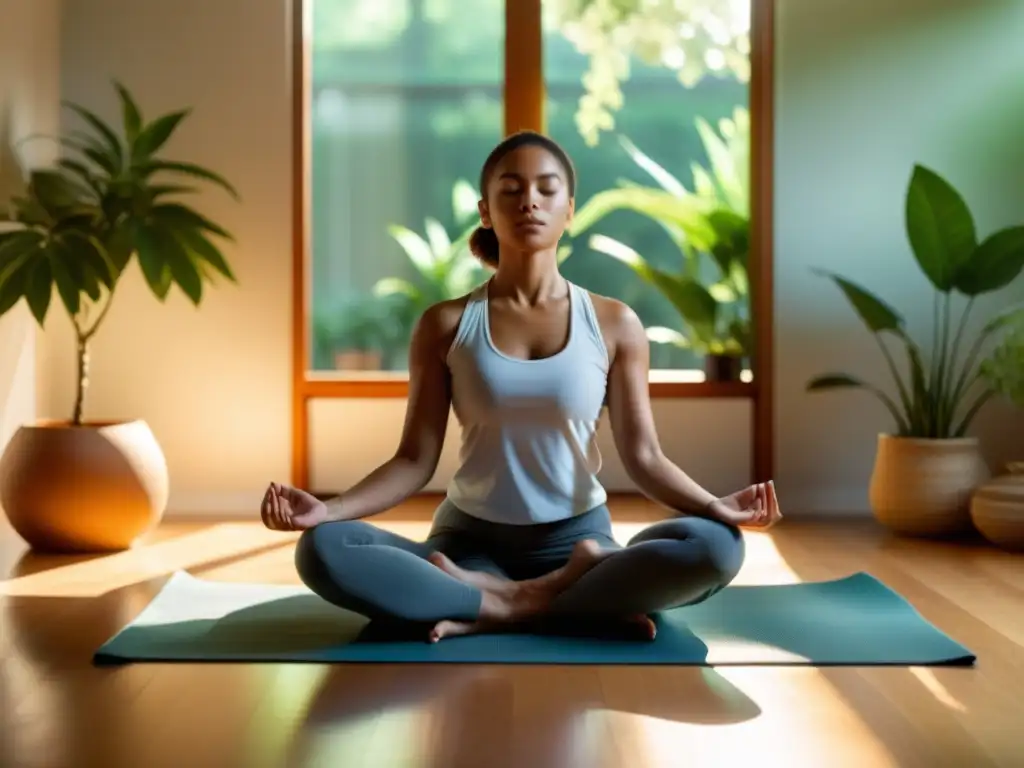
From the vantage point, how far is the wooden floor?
1.66 m

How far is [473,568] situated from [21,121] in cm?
215

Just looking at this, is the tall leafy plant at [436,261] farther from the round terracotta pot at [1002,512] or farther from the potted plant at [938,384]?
the round terracotta pot at [1002,512]

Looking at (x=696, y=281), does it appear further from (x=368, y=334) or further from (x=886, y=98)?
(x=368, y=334)

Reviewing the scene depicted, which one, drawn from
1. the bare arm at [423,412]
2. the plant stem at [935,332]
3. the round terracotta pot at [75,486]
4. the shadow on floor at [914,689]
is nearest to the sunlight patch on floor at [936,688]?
the shadow on floor at [914,689]

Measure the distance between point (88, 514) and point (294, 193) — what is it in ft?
4.31

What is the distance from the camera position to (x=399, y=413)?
13.6ft

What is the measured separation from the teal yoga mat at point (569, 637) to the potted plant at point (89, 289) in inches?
24.7

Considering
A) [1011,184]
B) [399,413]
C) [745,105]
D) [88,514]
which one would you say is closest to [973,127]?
[1011,184]

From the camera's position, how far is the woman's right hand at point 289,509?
2.08 metres

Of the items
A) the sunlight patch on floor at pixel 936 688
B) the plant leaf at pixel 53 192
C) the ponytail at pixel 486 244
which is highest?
the plant leaf at pixel 53 192

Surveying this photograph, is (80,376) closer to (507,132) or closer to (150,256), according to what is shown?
(150,256)

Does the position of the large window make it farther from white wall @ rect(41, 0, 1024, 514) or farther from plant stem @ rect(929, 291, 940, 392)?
plant stem @ rect(929, 291, 940, 392)

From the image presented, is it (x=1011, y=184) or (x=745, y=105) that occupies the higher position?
(x=745, y=105)

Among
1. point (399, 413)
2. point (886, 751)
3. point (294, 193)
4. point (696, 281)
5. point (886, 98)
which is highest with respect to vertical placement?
point (886, 98)
